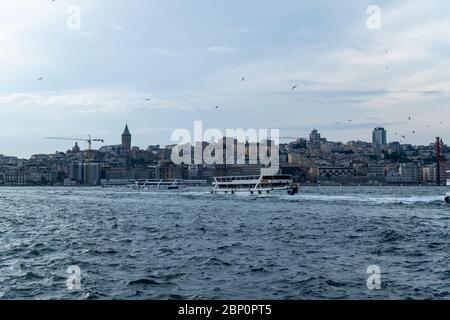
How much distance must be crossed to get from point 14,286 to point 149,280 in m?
3.35

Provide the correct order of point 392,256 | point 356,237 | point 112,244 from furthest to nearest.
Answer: point 356,237 < point 112,244 < point 392,256

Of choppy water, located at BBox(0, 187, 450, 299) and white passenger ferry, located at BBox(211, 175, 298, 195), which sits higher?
white passenger ferry, located at BBox(211, 175, 298, 195)

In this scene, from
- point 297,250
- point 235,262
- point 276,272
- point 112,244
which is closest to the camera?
point 276,272

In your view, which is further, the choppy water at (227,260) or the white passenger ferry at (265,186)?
the white passenger ferry at (265,186)

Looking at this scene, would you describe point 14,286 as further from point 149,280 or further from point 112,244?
point 112,244

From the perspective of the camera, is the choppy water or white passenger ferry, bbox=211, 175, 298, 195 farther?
white passenger ferry, bbox=211, 175, 298, 195

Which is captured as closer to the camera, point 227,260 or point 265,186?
point 227,260

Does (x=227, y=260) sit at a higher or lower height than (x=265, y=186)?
lower

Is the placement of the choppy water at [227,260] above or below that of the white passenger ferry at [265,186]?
below

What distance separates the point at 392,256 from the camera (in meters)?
18.5
